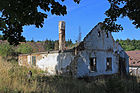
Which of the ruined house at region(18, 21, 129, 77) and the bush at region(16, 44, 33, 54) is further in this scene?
the bush at region(16, 44, 33, 54)

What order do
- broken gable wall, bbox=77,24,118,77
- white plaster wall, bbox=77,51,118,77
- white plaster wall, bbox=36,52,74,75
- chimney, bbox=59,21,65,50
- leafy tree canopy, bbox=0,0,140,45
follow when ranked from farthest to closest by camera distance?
chimney, bbox=59,21,65,50 → white plaster wall, bbox=36,52,74,75 → broken gable wall, bbox=77,24,118,77 → white plaster wall, bbox=77,51,118,77 → leafy tree canopy, bbox=0,0,140,45

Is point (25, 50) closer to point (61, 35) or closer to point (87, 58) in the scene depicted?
point (61, 35)

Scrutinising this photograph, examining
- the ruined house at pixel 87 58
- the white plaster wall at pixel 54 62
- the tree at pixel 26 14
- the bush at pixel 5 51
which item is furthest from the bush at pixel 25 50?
the tree at pixel 26 14

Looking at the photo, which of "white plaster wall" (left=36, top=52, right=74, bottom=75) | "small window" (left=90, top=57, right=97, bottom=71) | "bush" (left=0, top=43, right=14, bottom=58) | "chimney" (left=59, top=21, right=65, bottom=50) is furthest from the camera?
"bush" (left=0, top=43, right=14, bottom=58)

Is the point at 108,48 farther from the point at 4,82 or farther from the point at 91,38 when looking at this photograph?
the point at 4,82

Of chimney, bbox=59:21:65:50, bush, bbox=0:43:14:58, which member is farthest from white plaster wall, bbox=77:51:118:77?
bush, bbox=0:43:14:58

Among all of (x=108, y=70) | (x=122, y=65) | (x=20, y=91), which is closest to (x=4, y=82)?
(x=20, y=91)

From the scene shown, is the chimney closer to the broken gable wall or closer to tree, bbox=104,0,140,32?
the broken gable wall

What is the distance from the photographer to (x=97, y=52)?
618 inches

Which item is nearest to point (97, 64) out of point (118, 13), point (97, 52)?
point (97, 52)

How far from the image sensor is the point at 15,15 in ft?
12.8

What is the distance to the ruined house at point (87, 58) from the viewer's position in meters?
14.0

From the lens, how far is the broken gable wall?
46.4 feet

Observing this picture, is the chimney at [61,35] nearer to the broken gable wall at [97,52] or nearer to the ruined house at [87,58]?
the ruined house at [87,58]
